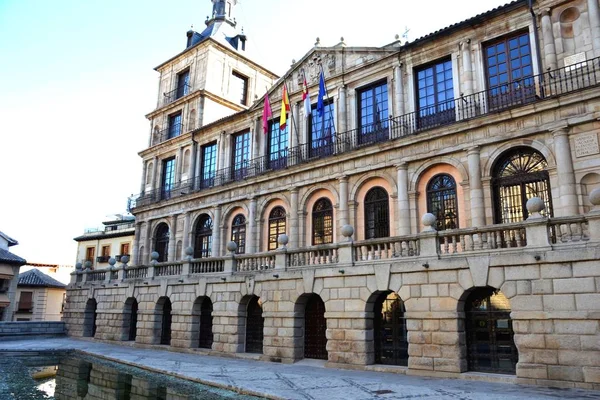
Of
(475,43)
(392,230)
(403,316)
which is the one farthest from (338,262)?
(475,43)

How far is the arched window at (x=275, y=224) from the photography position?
2316 cm

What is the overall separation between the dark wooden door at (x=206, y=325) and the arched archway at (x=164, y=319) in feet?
7.96

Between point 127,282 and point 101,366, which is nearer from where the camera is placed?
point 101,366

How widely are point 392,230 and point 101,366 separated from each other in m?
11.5

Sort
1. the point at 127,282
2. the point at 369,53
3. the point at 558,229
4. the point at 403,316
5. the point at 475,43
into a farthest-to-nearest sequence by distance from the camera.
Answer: the point at 127,282 → the point at 369,53 → the point at 475,43 → the point at 403,316 → the point at 558,229

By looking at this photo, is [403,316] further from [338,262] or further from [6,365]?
[6,365]

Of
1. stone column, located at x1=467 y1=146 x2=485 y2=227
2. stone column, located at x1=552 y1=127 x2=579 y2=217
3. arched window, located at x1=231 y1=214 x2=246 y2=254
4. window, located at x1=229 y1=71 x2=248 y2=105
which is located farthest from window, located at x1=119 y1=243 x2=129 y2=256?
stone column, located at x1=552 y1=127 x2=579 y2=217

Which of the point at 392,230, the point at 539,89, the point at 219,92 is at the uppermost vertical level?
the point at 219,92

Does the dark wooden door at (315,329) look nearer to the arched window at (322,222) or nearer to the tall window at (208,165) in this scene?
the arched window at (322,222)

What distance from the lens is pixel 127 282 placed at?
2389cm

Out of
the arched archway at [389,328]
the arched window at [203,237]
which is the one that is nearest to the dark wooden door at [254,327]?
the arched archway at [389,328]

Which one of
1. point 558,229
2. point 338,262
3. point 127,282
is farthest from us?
point 127,282

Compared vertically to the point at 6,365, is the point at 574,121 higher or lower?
higher

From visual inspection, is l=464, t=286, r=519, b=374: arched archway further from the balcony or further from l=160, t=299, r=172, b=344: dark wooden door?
l=160, t=299, r=172, b=344: dark wooden door
